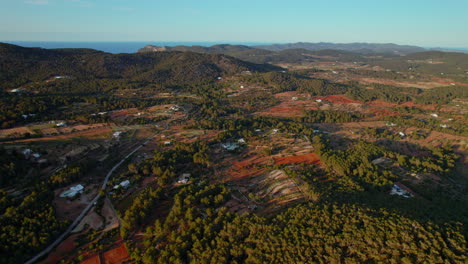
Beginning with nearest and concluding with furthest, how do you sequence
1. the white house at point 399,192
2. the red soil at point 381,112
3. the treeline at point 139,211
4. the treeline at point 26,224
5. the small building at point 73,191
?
the treeline at point 26,224, the treeline at point 139,211, the small building at point 73,191, the white house at point 399,192, the red soil at point 381,112

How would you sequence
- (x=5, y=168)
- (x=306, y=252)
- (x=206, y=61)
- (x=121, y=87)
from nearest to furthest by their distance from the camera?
(x=306, y=252) → (x=5, y=168) → (x=121, y=87) → (x=206, y=61)

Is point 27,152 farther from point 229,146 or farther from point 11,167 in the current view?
point 229,146

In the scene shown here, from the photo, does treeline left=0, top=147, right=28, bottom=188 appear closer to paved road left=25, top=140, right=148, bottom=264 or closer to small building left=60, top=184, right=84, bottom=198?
small building left=60, top=184, right=84, bottom=198

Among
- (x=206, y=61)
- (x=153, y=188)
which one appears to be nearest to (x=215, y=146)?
(x=153, y=188)

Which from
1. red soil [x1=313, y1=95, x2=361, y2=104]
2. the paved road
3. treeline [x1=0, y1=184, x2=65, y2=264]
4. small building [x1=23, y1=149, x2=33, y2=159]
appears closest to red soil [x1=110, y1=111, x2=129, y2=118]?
small building [x1=23, y1=149, x2=33, y2=159]

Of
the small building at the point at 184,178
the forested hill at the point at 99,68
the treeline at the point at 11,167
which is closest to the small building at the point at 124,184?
the small building at the point at 184,178

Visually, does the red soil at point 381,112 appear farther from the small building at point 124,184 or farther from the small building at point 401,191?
the small building at point 124,184

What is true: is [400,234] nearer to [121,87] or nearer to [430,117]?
[430,117]
